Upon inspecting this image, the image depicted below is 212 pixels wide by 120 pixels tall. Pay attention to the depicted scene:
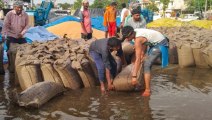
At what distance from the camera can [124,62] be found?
6.96 m

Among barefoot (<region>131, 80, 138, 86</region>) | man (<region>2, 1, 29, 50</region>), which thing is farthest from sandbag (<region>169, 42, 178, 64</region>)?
man (<region>2, 1, 29, 50</region>)

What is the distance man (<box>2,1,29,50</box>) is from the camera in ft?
25.7

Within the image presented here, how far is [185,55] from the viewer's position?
880cm

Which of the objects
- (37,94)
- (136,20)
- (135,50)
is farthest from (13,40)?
(135,50)

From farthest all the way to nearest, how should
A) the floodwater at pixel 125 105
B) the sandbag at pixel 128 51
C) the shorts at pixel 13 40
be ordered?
the shorts at pixel 13 40
the sandbag at pixel 128 51
the floodwater at pixel 125 105

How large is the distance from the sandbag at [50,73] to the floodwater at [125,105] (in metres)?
0.34

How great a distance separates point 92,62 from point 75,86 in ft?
1.83

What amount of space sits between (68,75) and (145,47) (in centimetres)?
144

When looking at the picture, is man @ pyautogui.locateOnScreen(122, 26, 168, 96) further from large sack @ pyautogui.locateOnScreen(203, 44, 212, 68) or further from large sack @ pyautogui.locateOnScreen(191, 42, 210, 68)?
large sack @ pyautogui.locateOnScreen(191, 42, 210, 68)

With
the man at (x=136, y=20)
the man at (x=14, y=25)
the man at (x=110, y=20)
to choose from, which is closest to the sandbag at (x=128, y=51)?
the man at (x=136, y=20)

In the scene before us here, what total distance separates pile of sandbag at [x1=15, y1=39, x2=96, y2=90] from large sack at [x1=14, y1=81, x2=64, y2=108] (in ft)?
1.48

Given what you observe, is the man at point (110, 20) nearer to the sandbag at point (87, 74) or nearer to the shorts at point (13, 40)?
the shorts at point (13, 40)

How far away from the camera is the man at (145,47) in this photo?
579 centimetres

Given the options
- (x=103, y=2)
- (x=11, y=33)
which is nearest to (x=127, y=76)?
(x=11, y=33)
